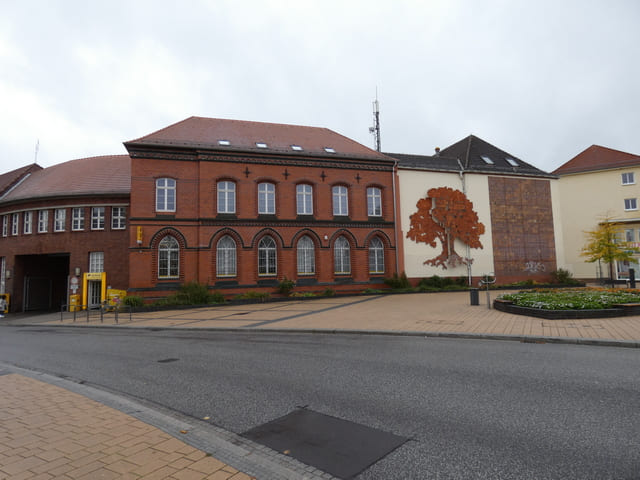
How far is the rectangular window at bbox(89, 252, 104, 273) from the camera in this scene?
24.9 metres

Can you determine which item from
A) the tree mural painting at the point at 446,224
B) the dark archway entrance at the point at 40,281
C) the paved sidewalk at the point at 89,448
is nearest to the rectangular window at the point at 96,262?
the dark archway entrance at the point at 40,281

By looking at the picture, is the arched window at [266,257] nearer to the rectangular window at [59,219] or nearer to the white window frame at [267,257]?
the white window frame at [267,257]

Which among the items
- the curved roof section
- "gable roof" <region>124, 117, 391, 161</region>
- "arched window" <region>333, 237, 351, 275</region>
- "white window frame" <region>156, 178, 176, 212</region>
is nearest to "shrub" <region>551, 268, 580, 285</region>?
"gable roof" <region>124, 117, 391, 161</region>

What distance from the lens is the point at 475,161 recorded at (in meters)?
29.3

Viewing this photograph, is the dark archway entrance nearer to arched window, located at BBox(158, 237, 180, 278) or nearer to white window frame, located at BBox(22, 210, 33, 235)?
white window frame, located at BBox(22, 210, 33, 235)

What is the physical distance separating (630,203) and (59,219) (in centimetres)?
4203

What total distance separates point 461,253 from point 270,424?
81.3 ft

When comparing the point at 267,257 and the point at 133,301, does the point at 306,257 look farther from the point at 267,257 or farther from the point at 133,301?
the point at 133,301

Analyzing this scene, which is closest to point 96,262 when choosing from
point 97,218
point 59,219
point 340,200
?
point 97,218

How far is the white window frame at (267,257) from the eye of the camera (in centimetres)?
2367

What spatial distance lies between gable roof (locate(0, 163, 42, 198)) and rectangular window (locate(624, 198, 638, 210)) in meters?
48.2

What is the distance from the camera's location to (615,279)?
1133 inches

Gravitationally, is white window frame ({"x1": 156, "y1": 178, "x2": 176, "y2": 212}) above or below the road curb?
above

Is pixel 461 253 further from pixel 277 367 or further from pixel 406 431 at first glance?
pixel 406 431
